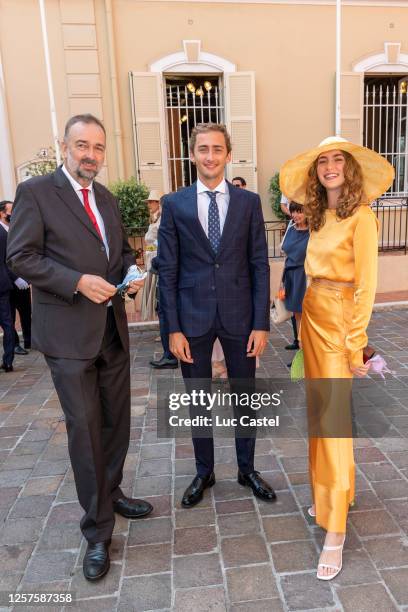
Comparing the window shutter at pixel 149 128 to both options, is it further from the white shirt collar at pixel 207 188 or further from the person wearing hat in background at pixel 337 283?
the person wearing hat in background at pixel 337 283

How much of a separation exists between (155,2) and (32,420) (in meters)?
8.20

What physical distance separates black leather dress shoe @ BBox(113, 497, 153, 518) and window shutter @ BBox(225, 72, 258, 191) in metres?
7.83

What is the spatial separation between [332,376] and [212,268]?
2.78 ft

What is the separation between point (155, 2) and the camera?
8906 millimetres

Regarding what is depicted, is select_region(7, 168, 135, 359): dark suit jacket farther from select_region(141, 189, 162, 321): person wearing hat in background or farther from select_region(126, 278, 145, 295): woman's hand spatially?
select_region(141, 189, 162, 321): person wearing hat in background

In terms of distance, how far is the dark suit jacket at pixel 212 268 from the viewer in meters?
2.61

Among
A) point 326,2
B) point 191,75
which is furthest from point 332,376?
point 326,2

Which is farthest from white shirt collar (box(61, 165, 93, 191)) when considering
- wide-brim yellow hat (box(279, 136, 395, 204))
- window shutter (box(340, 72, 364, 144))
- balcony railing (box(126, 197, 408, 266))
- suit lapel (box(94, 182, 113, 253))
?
window shutter (box(340, 72, 364, 144))

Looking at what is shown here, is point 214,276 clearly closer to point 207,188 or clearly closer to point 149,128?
point 207,188

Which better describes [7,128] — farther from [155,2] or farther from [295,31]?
[295,31]

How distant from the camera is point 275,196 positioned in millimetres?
9594

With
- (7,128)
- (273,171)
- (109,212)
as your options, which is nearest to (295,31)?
(273,171)

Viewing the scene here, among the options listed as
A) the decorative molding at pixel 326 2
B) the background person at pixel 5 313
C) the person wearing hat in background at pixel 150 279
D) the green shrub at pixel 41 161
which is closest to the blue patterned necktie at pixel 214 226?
the person wearing hat in background at pixel 150 279

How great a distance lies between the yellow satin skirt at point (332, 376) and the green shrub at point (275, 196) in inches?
294
